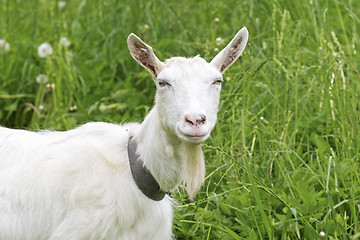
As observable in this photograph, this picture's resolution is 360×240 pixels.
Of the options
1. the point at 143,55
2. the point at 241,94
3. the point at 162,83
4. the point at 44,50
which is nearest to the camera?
the point at 162,83

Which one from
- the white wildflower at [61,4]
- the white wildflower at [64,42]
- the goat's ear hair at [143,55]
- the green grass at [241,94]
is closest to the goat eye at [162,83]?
the goat's ear hair at [143,55]

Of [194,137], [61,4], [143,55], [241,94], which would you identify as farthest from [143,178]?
[61,4]

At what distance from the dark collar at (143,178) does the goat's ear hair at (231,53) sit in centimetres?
58

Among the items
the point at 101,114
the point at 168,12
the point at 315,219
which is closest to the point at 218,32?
the point at 168,12

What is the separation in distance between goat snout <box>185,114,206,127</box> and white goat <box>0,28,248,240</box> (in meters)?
0.18

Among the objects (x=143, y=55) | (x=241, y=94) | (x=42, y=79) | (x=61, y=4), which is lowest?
(x=42, y=79)

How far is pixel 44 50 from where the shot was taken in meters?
5.53

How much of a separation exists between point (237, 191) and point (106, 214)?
3.46 feet

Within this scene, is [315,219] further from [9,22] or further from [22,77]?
[9,22]

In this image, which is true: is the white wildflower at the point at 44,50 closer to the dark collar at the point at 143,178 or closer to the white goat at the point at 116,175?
the white goat at the point at 116,175

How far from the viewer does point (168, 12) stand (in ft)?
19.1

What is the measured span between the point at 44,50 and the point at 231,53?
104 inches

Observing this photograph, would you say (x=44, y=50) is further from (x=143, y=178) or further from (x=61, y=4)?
(x=143, y=178)

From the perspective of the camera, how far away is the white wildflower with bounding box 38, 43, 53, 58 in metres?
5.52
